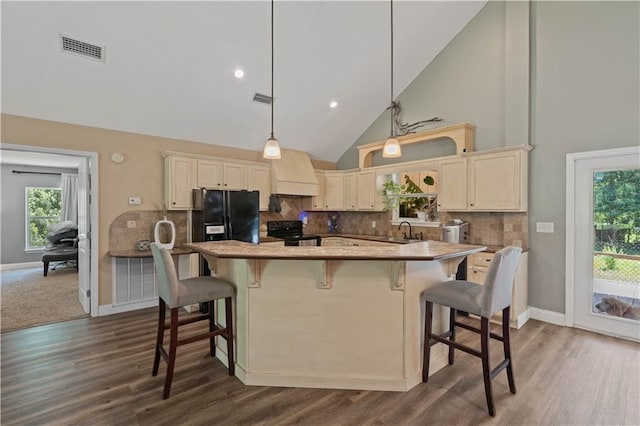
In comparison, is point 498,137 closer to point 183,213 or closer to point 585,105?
point 585,105

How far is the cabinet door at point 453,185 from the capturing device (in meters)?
4.29

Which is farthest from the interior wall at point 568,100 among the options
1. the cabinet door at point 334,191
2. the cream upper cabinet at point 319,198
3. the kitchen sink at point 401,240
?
the cream upper cabinet at point 319,198

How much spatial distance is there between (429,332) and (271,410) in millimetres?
1317

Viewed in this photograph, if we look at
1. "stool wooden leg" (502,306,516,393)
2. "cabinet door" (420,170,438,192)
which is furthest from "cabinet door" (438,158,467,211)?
"stool wooden leg" (502,306,516,393)

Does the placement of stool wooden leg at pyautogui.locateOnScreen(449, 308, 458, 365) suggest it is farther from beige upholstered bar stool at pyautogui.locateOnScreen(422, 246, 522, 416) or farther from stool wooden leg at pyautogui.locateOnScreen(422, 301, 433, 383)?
stool wooden leg at pyautogui.locateOnScreen(422, 301, 433, 383)

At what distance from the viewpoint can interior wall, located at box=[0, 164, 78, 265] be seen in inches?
294

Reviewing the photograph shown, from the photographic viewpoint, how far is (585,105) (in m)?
3.59

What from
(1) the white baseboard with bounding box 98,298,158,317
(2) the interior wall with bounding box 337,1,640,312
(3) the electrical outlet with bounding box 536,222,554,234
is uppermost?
(2) the interior wall with bounding box 337,1,640,312

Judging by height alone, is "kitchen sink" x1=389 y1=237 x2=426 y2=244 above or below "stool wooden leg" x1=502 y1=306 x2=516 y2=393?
above

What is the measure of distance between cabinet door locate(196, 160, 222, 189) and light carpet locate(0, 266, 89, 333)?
2366 millimetres

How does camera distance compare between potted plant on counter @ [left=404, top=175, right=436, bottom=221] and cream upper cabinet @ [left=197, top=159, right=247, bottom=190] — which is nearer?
cream upper cabinet @ [left=197, top=159, right=247, bottom=190]

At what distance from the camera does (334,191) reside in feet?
20.1

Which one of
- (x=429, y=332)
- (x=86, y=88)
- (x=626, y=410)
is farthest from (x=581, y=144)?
(x=86, y=88)

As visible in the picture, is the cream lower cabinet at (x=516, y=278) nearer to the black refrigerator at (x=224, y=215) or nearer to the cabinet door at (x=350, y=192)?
the cabinet door at (x=350, y=192)
